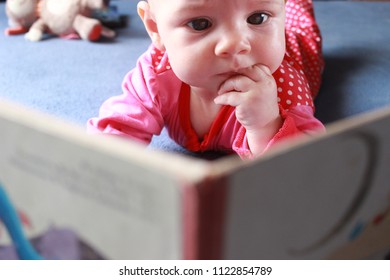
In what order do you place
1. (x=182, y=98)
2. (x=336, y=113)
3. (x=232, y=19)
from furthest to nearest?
(x=336, y=113) < (x=182, y=98) < (x=232, y=19)

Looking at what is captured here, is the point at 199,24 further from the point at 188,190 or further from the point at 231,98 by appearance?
the point at 188,190

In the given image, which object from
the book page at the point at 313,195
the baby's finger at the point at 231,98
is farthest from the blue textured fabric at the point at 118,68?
the book page at the point at 313,195

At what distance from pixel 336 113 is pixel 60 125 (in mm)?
608

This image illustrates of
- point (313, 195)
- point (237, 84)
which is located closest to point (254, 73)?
point (237, 84)

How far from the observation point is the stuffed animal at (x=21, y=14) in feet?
4.15

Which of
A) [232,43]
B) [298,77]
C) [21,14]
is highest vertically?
[232,43]

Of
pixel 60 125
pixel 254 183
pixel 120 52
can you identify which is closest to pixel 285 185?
pixel 254 183

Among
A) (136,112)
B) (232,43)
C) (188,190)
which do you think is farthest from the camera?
(136,112)

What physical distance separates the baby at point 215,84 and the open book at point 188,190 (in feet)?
0.79

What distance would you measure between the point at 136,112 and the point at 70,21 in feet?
2.06

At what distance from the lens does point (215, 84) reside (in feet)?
2.02

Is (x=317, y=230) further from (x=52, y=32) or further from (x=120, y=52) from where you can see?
(x=52, y=32)

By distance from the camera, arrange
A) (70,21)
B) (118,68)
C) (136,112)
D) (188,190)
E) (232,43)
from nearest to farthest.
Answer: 1. (188,190)
2. (232,43)
3. (136,112)
4. (118,68)
5. (70,21)

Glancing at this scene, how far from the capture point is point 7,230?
378mm
